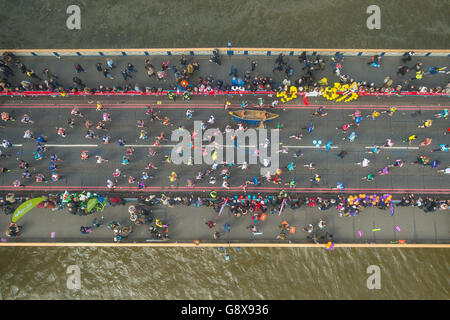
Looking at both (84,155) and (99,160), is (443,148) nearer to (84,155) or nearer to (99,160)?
(99,160)

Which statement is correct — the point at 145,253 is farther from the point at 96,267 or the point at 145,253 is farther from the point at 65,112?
the point at 65,112

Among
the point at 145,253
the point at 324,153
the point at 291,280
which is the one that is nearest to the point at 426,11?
the point at 324,153

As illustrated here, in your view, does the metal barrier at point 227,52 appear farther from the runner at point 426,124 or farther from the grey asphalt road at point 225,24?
the runner at point 426,124

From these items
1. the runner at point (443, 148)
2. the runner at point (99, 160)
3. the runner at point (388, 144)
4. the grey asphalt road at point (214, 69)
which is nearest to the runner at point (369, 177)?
the runner at point (388, 144)

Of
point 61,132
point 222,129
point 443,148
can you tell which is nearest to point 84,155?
point 61,132

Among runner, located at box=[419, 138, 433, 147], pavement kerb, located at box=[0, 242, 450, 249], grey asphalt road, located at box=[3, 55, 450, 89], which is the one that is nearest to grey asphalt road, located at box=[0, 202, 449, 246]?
pavement kerb, located at box=[0, 242, 450, 249]

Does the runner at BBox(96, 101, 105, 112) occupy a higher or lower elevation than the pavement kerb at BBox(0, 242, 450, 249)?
higher

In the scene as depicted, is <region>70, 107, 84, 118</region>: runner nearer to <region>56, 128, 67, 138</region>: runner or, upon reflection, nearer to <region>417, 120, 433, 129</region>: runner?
<region>56, 128, 67, 138</region>: runner

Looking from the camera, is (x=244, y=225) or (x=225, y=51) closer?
(x=244, y=225)

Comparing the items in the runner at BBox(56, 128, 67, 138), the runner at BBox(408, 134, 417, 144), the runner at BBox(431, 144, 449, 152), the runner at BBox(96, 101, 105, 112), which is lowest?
the runner at BBox(431, 144, 449, 152)
